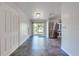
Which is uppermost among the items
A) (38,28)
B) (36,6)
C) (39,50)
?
(36,6)

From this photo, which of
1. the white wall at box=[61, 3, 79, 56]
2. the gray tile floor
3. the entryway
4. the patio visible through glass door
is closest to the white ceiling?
the white wall at box=[61, 3, 79, 56]

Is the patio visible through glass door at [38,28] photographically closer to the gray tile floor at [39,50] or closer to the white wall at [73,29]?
the gray tile floor at [39,50]

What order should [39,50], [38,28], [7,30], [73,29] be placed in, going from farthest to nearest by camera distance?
1. [38,28]
2. [39,50]
3. [7,30]
4. [73,29]

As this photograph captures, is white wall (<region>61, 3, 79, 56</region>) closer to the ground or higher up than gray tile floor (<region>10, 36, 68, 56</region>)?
higher up

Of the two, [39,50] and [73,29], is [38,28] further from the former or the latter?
[73,29]

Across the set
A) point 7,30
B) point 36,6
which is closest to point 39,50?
point 7,30

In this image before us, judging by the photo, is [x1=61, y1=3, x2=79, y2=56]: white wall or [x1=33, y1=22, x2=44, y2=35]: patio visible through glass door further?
[x1=33, y1=22, x2=44, y2=35]: patio visible through glass door

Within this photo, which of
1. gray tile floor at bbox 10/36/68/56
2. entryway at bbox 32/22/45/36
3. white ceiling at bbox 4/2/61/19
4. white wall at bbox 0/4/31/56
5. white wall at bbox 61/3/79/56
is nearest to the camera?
white wall at bbox 61/3/79/56

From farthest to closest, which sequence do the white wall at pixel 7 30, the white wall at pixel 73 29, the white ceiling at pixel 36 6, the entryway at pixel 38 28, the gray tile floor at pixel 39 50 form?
the entryway at pixel 38 28 → the gray tile floor at pixel 39 50 → the white ceiling at pixel 36 6 → the white wall at pixel 7 30 → the white wall at pixel 73 29

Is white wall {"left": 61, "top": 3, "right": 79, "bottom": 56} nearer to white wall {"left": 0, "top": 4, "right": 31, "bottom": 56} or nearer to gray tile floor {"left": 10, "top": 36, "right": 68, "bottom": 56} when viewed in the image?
gray tile floor {"left": 10, "top": 36, "right": 68, "bottom": 56}

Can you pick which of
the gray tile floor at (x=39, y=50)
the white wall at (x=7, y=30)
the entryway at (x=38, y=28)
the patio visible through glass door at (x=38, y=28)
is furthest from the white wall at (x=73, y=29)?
the patio visible through glass door at (x=38, y=28)

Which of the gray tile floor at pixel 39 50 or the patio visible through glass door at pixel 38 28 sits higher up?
the patio visible through glass door at pixel 38 28

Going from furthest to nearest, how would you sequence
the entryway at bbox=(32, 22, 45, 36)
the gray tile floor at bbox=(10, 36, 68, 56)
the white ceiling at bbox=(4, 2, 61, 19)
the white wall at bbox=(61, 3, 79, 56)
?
1. the entryway at bbox=(32, 22, 45, 36)
2. the gray tile floor at bbox=(10, 36, 68, 56)
3. the white ceiling at bbox=(4, 2, 61, 19)
4. the white wall at bbox=(61, 3, 79, 56)

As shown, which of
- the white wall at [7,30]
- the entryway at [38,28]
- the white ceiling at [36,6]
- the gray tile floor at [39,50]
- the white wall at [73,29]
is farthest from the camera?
the entryway at [38,28]
